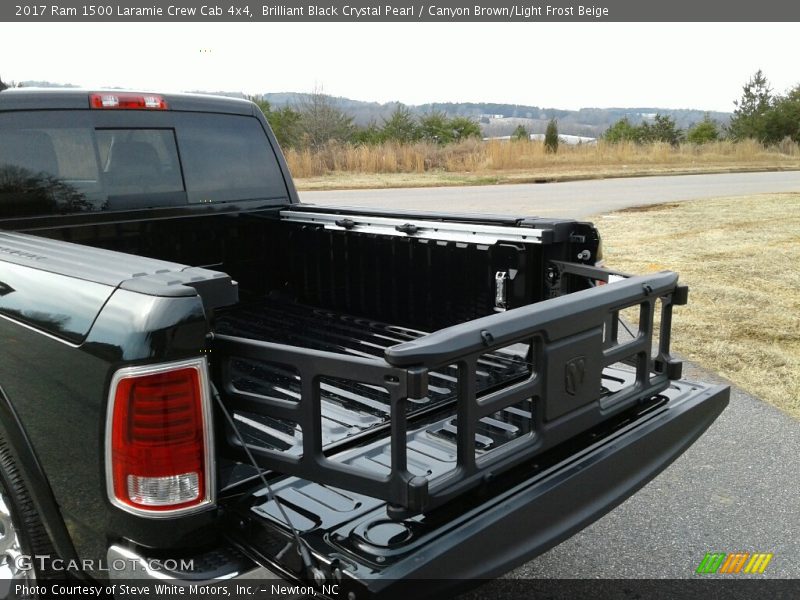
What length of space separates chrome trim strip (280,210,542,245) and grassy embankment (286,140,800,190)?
634 inches

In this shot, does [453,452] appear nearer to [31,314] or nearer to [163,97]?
[31,314]

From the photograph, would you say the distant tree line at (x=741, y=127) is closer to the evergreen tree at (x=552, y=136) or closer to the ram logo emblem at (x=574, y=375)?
the evergreen tree at (x=552, y=136)

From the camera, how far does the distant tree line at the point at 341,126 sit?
32.6 m

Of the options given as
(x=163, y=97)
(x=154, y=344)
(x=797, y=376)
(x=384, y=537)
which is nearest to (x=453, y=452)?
(x=384, y=537)

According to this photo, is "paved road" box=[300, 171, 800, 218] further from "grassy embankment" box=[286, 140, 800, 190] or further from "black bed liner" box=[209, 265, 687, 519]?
"black bed liner" box=[209, 265, 687, 519]

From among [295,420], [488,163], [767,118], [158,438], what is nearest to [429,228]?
[295,420]

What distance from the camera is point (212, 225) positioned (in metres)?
4.23

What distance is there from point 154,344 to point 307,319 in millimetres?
2350

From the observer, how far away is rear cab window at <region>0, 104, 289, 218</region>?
334cm

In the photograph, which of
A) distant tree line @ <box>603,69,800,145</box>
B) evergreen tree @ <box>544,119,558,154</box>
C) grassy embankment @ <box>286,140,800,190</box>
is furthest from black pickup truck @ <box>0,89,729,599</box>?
distant tree line @ <box>603,69,800,145</box>

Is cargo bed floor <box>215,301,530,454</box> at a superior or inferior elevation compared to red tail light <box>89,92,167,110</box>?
inferior

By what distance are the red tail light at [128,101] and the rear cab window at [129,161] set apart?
0.03 metres

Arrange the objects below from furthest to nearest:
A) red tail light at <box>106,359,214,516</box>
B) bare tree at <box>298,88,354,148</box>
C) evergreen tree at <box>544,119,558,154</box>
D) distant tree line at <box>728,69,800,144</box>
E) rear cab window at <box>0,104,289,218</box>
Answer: distant tree line at <box>728,69,800,144</box> → bare tree at <box>298,88,354,148</box> → evergreen tree at <box>544,119,558,154</box> → rear cab window at <box>0,104,289,218</box> → red tail light at <box>106,359,214,516</box>

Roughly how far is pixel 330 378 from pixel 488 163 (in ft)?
86.0
